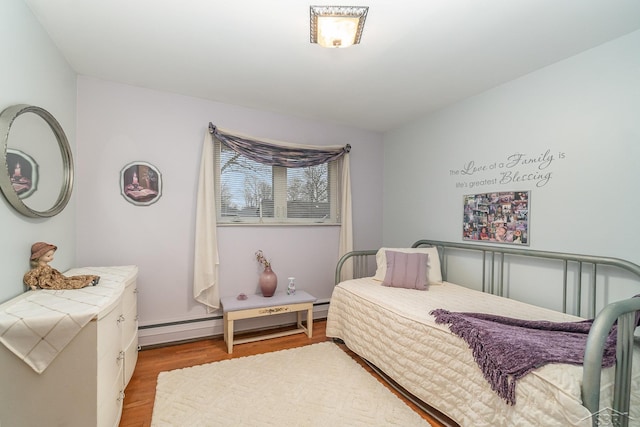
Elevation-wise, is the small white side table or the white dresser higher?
the white dresser

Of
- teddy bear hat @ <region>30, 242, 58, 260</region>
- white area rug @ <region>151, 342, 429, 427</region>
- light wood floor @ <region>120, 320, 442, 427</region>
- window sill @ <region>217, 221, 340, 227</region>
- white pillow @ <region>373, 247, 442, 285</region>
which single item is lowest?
light wood floor @ <region>120, 320, 442, 427</region>

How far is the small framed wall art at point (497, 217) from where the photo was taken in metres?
2.25

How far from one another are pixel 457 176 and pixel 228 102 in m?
2.49

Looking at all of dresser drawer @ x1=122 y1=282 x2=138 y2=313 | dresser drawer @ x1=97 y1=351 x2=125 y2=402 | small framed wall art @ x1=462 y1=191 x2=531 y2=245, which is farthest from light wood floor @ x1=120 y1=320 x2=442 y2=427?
small framed wall art @ x1=462 y1=191 x2=531 y2=245

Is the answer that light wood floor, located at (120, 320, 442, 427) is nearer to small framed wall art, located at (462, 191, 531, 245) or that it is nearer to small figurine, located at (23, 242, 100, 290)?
small figurine, located at (23, 242, 100, 290)

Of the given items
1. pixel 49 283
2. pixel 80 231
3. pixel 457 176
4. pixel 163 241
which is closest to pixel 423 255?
pixel 457 176

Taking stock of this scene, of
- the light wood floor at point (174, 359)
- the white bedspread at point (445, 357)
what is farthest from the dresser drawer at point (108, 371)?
the white bedspread at point (445, 357)

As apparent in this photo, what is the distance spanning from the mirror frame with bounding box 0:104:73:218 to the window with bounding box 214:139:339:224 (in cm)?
117

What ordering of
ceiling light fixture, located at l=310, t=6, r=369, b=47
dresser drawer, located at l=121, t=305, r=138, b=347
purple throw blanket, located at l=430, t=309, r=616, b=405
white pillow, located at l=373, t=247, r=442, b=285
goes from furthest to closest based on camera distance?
1. white pillow, located at l=373, t=247, r=442, b=285
2. dresser drawer, located at l=121, t=305, r=138, b=347
3. ceiling light fixture, located at l=310, t=6, r=369, b=47
4. purple throw blanket, located at l=430, t=309, r=616, b=405

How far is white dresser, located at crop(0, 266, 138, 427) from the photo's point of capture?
1135 millimetres

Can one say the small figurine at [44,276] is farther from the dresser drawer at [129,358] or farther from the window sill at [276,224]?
the window sill at [276,224]

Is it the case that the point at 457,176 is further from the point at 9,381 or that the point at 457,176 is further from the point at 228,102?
the point at 9,381

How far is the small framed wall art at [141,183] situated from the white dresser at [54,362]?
52.3 inches

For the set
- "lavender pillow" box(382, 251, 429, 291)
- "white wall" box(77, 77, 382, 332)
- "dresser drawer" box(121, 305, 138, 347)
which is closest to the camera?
"dresser drawer" box(121, 305, 138, 347)
